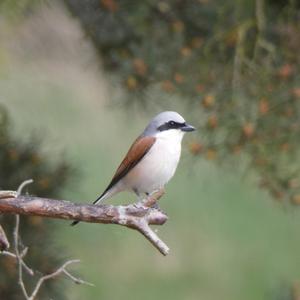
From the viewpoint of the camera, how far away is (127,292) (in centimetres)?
790

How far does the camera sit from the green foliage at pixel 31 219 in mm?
4695

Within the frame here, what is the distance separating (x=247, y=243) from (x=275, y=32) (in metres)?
3.97

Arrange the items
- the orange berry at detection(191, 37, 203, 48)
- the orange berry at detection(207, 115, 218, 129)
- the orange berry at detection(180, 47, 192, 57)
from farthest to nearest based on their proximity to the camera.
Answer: the orange berry at detection(191, 37, 203, 48) < the orange berry at detection(180, 47, 192, 57) < the orange berry at detection(207, 115, 218, 129)

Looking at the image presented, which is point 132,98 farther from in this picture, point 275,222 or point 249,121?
point 275,222

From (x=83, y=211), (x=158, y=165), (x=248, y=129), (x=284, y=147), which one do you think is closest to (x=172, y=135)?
(x=158, y=165)

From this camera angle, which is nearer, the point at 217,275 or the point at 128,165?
the point at 128,165

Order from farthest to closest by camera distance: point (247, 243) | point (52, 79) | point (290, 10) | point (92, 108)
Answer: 1. point (92, 108)
2. point (52, 79)
3. point (247, 243)
4. point (290, 10)

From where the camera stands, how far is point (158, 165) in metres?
4.05

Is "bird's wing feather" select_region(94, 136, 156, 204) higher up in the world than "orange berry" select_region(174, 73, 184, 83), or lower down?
lower down

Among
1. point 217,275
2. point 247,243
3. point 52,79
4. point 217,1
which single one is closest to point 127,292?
point 217,275

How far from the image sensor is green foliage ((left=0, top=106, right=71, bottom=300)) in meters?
4.70

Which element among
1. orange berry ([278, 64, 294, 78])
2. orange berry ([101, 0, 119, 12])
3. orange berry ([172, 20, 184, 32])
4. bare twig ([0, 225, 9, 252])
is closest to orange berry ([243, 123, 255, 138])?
orange berry ([278, 64, 294, 78])

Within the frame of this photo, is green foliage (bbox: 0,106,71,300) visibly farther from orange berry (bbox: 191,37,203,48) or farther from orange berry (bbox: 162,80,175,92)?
orange berry (bbox: 191,37,203,48)

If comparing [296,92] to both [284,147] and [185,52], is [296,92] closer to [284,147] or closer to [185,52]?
[284,147]
